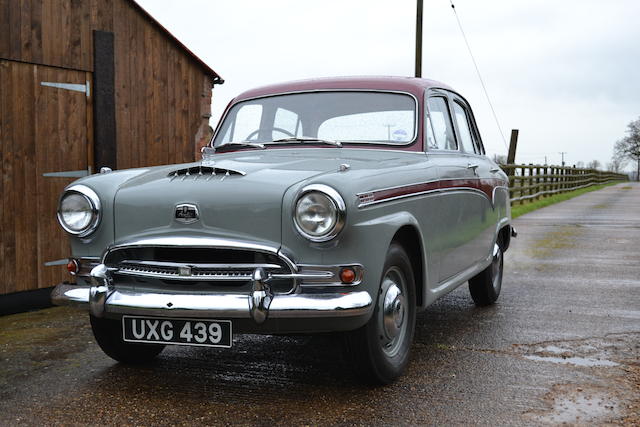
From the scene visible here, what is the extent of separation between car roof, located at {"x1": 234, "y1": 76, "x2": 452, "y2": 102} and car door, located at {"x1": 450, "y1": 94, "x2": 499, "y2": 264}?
57 centimetres

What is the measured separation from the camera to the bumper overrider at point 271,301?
3258 millimetres

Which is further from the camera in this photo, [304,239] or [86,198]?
[86,198]

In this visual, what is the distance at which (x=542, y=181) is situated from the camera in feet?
81.7

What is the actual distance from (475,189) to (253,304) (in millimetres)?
2595

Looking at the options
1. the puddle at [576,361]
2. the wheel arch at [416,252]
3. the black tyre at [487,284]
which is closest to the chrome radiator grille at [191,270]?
the wheel arch at [416,252]

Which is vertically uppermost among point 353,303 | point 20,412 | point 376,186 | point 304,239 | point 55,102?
point 55,102

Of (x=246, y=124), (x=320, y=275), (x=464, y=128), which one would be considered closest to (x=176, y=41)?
(x=246, y=124)

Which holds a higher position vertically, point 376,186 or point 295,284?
point 376,186

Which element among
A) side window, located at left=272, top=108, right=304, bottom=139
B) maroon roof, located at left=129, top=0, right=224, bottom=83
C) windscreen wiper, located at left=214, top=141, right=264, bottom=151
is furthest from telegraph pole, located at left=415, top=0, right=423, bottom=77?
windscreen wiper, located at left=214, top=141, right=264, bottom=151

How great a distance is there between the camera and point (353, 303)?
3275 mm

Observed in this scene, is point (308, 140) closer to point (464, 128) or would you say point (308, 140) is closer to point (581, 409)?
point (464, 128)

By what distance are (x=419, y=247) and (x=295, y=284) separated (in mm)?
1021

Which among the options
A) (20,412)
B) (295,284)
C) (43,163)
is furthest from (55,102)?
(295,284)

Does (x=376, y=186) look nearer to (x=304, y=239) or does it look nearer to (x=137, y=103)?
(x=304, y=239)
